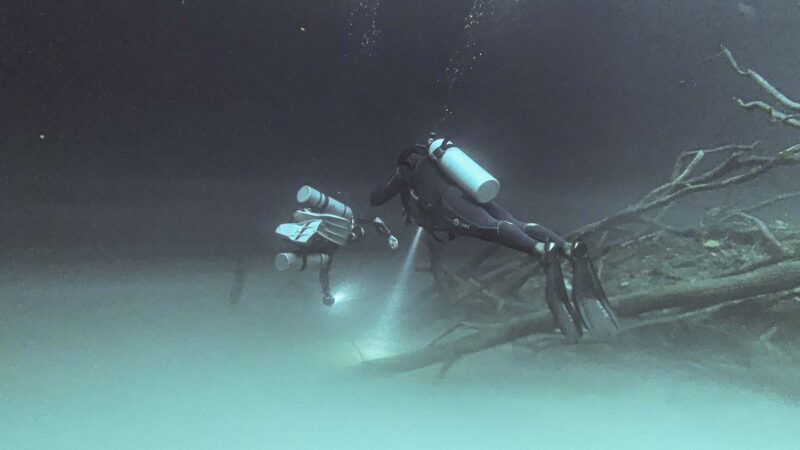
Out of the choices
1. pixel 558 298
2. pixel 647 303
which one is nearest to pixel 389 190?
pixel 558 298

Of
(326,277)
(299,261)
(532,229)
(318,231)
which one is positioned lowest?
(326,277)

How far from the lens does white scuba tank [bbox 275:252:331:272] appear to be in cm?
295

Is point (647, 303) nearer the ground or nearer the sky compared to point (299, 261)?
nearer the sky

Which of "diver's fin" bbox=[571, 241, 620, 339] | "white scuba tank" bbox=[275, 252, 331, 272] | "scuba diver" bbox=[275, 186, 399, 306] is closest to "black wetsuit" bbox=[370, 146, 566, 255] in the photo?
"diver's fin" bbox=[571, 241, 620, 339]

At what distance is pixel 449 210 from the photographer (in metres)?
2.77

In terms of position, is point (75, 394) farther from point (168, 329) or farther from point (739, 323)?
point (739, 323)

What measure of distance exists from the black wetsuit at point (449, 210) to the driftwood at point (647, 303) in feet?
2.38

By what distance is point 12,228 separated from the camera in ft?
14.9

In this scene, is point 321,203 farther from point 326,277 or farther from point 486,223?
point 486,223

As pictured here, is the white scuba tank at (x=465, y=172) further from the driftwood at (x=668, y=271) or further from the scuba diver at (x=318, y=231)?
the driftwood at (x=668, y=271)

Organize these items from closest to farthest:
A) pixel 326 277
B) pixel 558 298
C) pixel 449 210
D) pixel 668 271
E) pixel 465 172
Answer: pixel 465 172 < pixel 558 298 < pixel 449 210 < pixel 326 277 < pixel 668 271

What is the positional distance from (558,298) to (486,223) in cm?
58

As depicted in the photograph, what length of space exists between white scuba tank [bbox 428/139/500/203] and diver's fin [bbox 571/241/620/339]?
55cm

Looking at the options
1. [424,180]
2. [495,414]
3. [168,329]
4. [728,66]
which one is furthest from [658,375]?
[168,329]
